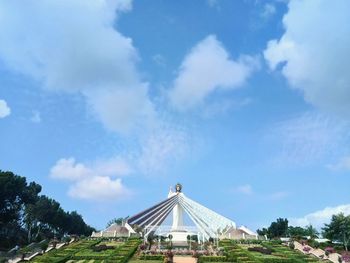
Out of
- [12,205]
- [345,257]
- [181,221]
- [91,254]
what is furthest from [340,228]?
[12,205]

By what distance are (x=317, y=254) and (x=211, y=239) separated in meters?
10.7

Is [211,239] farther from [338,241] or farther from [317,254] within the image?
[338,241]

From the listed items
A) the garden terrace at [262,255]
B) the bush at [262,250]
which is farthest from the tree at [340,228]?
the bush at [262,250]

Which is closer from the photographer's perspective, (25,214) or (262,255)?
(262,255)

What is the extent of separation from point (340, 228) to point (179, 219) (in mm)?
18709

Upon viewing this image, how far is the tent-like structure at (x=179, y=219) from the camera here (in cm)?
4347

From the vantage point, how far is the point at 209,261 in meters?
29.1

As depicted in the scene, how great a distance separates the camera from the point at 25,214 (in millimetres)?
52781

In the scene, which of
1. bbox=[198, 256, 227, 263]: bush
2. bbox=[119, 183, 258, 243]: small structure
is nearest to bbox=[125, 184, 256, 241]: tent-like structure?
bbox=[119, 183, 258, 243]: small structure

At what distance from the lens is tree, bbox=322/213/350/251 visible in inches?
1628

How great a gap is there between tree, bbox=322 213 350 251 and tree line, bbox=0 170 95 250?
34.9m

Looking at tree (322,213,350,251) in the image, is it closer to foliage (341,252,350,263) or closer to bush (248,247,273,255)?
foliage (341,252,350,263)

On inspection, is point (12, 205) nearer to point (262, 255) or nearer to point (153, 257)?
point (153, 257)

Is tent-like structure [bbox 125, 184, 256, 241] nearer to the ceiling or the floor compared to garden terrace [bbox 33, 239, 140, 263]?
nearer to the ceiling
